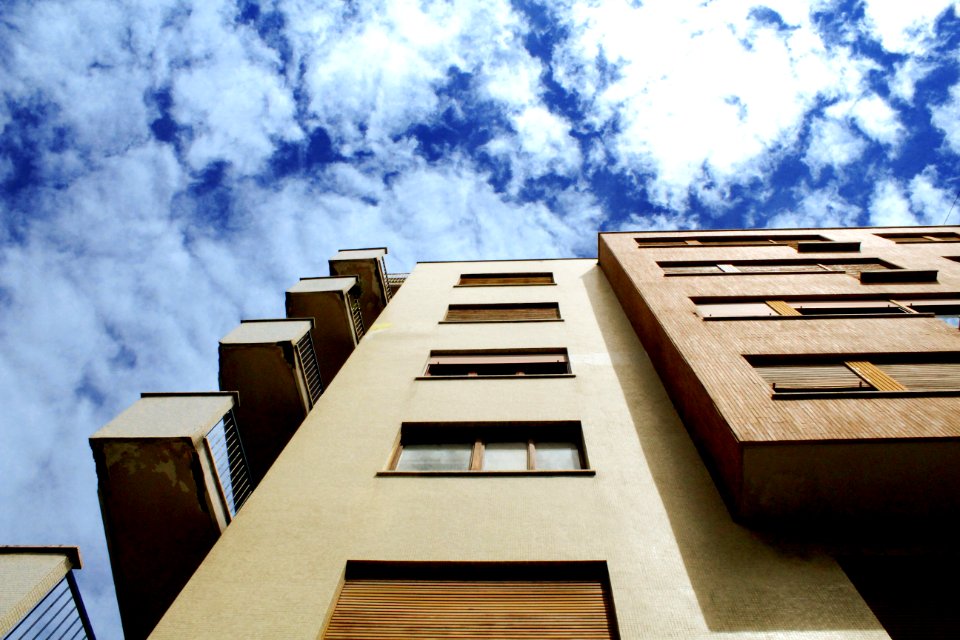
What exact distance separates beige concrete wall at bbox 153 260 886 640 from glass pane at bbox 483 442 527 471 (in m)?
0.46

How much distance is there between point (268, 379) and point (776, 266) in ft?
41.6

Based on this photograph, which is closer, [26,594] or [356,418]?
[26,594]

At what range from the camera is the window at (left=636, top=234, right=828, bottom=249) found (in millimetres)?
15547

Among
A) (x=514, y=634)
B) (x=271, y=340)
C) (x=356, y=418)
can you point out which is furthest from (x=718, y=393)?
(x=271, y=340)

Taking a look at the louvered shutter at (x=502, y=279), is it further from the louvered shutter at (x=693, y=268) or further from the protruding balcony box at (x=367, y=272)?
the louvered shutter at (x=693, y=268)

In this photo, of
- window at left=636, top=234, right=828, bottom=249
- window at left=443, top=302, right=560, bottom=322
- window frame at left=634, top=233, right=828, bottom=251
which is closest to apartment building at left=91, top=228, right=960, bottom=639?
window at left=443, top=302, right=560, bottom=322

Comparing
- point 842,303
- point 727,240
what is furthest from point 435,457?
point 727,240

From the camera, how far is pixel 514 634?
4316 mm

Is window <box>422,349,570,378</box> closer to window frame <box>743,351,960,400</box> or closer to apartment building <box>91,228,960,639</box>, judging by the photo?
apartment building <box>91,228,960,639</box>

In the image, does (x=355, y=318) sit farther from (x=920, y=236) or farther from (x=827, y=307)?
(x=920, y=236)

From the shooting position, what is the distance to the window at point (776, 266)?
12.0 metres

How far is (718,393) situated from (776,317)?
3.47 meters

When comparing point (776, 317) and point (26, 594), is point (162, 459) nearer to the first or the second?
point (26, 594)

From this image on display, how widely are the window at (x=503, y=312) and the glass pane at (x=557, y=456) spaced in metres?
4.67
